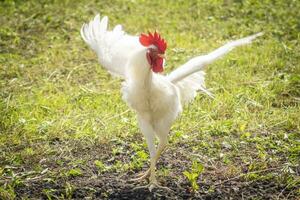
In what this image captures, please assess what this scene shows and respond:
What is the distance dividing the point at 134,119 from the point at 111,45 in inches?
49.8

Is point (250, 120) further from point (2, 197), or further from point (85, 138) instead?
point (2, 197)

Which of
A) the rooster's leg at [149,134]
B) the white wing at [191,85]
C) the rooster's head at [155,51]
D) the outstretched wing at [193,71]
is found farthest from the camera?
the white wing at [191,85]

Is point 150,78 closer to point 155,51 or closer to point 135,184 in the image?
point 155,51

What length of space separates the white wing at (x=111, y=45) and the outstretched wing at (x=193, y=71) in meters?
0.45

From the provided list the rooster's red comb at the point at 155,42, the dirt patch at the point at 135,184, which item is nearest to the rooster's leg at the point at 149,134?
the dirt patch at the point at 135,184

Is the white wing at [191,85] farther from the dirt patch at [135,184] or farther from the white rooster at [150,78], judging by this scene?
the dirt patch at [135,184]

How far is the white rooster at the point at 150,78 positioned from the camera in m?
4.31

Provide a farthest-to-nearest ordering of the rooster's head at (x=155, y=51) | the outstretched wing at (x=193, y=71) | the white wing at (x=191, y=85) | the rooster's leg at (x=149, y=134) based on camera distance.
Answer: the white wing at (x=191, y=85) → the outstretched wing at (x=193, y=71) → the rooster's leg at (x=149, y=134) → the rooster's head at (x=155, y=51)

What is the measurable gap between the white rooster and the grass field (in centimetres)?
54

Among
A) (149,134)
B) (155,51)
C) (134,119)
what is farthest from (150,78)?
(134,119)

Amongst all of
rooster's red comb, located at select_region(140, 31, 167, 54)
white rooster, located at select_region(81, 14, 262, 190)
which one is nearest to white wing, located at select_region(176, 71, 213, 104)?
white rooster, located at select_region(81, 14, 262, 190)

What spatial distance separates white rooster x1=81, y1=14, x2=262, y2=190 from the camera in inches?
170

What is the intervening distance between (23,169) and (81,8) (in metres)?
5.11

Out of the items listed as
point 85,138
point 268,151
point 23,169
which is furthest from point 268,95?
point 23,169
